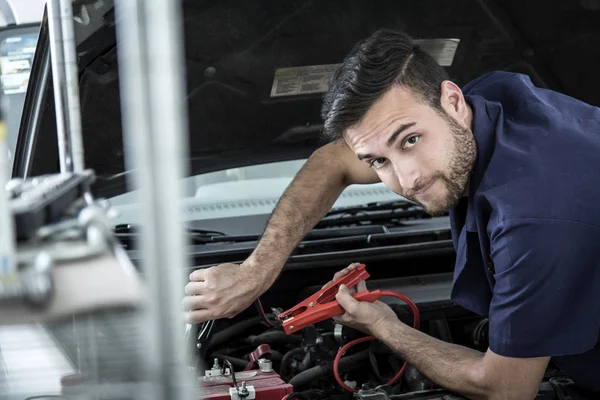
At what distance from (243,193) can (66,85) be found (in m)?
1.20

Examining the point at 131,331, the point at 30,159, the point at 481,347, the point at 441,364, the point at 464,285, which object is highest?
the point at 131,331

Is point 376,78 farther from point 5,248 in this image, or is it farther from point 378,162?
point 5,248

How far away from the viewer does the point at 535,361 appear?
1.49m

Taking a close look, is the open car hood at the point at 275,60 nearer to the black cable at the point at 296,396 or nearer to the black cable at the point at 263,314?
the black cable at the point at 263,314

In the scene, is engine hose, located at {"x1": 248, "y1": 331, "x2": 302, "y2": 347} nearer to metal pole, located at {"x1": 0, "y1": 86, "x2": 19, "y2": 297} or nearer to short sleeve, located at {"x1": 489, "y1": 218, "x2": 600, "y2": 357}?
short sleeve, located at {"x1": 489, "y1": 218, "x2": 600, "y2": 357}

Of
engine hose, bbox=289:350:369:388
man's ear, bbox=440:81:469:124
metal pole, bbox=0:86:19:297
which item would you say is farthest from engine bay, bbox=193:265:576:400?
metal pole, bbox=0:86:19:297

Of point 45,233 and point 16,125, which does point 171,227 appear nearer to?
point 45,233

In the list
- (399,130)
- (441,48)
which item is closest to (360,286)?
(399,130)

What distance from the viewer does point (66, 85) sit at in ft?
3.96

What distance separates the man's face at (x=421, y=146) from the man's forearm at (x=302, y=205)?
1.40 ft

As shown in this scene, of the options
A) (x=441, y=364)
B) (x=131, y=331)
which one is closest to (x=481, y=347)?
(x=441, y=364)

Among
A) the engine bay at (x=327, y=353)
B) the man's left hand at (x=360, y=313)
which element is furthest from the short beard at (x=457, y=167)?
the engine bay at (x=327, y=353)

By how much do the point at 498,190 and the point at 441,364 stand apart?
1.35ft

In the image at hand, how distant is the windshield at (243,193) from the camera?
232cm
